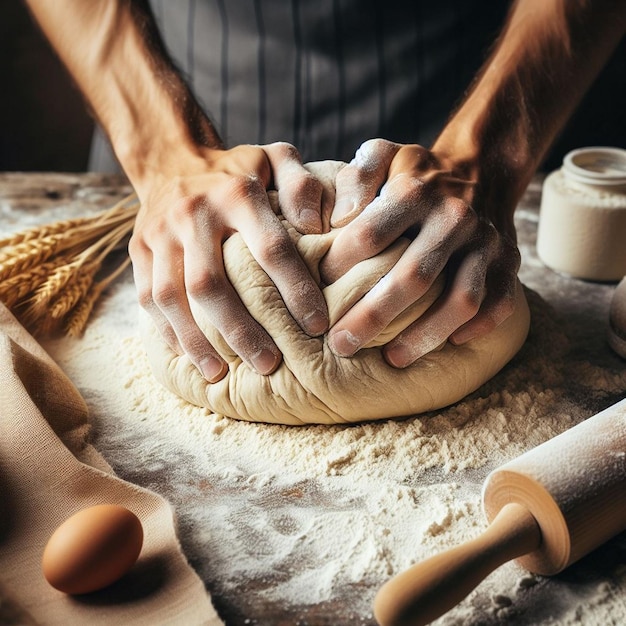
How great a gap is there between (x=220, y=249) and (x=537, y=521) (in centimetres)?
74

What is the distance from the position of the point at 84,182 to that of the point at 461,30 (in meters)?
1.37

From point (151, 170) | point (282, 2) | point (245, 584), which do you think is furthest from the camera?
point (282, 2)

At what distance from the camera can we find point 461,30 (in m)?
2.11

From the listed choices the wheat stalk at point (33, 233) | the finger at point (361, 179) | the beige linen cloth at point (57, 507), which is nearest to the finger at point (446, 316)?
the finger at point (361, 179)

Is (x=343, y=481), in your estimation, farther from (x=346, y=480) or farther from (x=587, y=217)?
(x=587, y=217)

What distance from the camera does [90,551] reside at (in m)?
1.01


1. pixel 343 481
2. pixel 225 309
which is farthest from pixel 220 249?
pixel 343 481

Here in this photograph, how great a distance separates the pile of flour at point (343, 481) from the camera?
3.49 feet

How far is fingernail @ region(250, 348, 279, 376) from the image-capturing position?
4.35 feet

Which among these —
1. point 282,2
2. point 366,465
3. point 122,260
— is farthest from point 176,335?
point 282,2

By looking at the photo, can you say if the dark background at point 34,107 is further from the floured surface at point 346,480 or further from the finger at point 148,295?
the floured surface at point 346,480

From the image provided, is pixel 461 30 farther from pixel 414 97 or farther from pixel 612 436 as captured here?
pixel 612 436

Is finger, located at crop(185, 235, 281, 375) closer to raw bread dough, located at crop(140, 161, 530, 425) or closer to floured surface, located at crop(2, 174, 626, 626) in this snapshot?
raw bread dough, located at crop(140, 161, 530, 425)

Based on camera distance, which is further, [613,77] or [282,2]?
[613,77]
